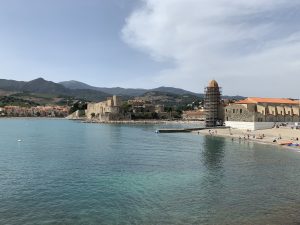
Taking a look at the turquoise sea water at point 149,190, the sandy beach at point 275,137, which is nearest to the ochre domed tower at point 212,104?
the sandy beach at point 275,137

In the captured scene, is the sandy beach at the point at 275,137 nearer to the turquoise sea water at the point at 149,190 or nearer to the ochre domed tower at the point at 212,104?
the turquoise sea water at the point at 149,190

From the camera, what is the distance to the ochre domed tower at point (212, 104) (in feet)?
352

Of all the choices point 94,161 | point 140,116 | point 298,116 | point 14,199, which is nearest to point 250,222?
point 14,199

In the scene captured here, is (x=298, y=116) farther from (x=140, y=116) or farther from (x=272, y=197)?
(x=140, y=116)

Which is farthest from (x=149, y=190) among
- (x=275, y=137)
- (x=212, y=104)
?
(x=212, y=104)

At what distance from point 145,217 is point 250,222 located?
18.7 ft

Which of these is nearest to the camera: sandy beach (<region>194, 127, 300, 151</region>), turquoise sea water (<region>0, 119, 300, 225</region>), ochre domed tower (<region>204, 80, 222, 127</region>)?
turquoise sea water (<region>0, 119, 300, 225</region>)

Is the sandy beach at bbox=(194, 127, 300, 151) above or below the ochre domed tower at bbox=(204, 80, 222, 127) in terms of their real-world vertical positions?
below

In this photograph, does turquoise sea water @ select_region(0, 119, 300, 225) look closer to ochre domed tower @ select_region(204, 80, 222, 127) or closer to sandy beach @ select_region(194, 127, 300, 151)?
sandy beach @ select_region(194, 127, 300, 151)

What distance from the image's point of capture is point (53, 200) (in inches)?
889

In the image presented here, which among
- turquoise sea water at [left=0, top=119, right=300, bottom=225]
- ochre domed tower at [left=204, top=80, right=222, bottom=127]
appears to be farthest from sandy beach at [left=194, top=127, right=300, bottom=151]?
ochre domed tower at [left=204, top=80, right=222, bottom=127]

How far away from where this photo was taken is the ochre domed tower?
107250 millimetres

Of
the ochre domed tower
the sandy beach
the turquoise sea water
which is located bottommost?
the turquoise sea water

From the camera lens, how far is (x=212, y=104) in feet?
355
